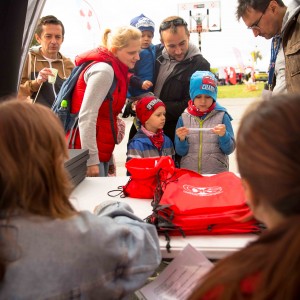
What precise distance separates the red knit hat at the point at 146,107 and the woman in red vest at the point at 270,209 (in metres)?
1.69

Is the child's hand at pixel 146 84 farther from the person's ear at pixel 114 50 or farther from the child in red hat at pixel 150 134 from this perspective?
the person's ear at pixel 114 50

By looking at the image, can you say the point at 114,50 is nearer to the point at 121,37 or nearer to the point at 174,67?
the point at 121,37

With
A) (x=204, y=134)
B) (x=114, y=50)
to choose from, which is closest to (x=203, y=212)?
(x=204, y=134)

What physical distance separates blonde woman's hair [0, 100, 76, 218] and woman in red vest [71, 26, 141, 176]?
110cm

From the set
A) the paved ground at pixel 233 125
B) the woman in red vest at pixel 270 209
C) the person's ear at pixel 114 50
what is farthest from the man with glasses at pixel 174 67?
the woman in red vest at pixel 270 209

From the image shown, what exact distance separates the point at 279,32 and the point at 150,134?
95 cm

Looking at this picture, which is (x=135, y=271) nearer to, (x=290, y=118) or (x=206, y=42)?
(x=290, y=118)

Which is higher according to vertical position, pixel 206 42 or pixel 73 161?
pixel 206 42

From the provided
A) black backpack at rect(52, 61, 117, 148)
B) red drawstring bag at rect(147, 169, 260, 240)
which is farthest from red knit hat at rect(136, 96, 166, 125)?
red drawstring bag at rect(147, 169, 260, 240)

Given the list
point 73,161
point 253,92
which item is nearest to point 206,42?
point 253,92

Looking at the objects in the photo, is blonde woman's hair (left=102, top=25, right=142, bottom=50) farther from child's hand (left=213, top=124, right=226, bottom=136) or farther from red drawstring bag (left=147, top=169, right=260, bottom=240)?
red drawstring bag (left=147, top=169, right=260, bottom=240)

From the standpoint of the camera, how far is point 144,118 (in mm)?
2404

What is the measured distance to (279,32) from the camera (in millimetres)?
2324

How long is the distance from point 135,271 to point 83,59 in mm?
1403
